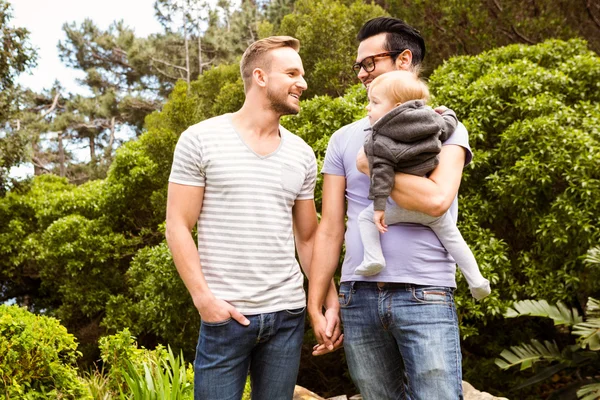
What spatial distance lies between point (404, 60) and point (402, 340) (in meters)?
1.07

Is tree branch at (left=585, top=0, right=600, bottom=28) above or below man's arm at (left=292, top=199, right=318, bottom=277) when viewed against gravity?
above

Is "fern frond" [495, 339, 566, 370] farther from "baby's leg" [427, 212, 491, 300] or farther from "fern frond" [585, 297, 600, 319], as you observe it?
"baby's leg" [427, 212, 491, 300]

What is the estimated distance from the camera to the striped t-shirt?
7.47 ft

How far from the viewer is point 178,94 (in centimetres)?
966

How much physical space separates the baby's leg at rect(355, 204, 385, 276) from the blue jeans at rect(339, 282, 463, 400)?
0.30 ft

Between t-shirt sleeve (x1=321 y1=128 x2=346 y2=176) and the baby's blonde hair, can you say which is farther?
t-shirt sleeve (x1=321 y1=128 x2=346 y2=176)

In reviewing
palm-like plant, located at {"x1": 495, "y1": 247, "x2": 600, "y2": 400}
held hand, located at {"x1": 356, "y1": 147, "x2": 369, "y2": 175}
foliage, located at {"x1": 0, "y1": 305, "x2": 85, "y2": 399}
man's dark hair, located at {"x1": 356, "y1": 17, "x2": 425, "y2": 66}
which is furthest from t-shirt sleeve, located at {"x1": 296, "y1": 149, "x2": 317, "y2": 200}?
palm-like plant, located at {"x1": 495, "y1": 247, "x2": 600, "y2": 400}

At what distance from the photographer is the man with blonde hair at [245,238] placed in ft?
7.41

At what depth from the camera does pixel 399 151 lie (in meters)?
2.07

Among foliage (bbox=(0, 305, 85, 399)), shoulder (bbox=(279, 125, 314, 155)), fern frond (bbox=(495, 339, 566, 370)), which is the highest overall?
shoulder (bbox=(279, 125, 314, 155))

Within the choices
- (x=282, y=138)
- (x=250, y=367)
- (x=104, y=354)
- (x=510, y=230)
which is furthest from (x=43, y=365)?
(x=510, y=230)

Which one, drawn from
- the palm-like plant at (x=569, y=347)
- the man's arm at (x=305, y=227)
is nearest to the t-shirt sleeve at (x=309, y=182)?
the man's arm at (x=305, y=227)

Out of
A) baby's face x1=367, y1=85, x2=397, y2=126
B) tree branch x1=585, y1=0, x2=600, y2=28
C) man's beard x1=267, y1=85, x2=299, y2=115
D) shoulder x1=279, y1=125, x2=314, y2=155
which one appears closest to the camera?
baby's face x1=367, y1=85, x2=397, y2=126

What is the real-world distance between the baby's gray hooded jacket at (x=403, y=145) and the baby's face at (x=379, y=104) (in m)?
0.06
